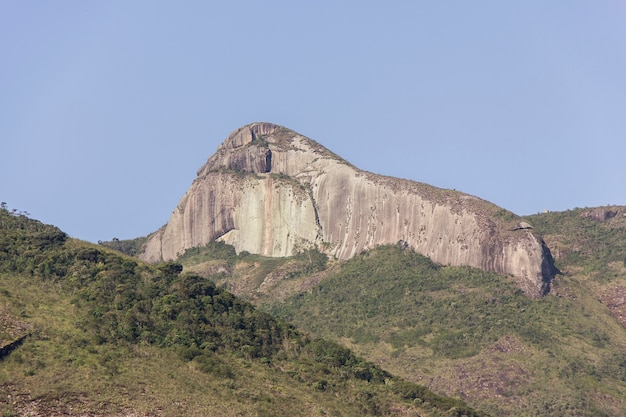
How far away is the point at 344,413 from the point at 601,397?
66124mm

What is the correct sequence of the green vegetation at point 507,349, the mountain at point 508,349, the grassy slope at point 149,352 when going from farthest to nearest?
the green vegetation at point 507,349, the mountain at point 508,349, the grassy slope at point 149,352

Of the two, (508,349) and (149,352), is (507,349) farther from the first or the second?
(149,352)

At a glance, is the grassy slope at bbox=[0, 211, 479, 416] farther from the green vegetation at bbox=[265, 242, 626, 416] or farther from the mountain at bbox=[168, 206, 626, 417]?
the green vegetation at bbox=[265, 242, 626, 416]

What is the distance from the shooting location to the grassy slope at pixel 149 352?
3890 inches

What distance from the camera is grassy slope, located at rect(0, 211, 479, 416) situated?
98.8 m

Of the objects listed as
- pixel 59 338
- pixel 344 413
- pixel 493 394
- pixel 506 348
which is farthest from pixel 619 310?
pixel 59 338

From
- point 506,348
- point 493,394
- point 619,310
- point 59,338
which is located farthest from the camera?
point 619,310

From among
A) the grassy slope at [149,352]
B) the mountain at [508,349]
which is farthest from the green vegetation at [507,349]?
the grassy slope at [149,352]

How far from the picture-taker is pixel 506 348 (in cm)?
17625

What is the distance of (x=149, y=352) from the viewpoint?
4405 inches

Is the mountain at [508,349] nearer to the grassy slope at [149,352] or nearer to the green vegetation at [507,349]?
the green vegetation at [507,349]

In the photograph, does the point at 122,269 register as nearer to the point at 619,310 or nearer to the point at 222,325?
the point at 222,325

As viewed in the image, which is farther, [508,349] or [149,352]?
[508,349]

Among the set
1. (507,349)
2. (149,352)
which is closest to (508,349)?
(507,349)
